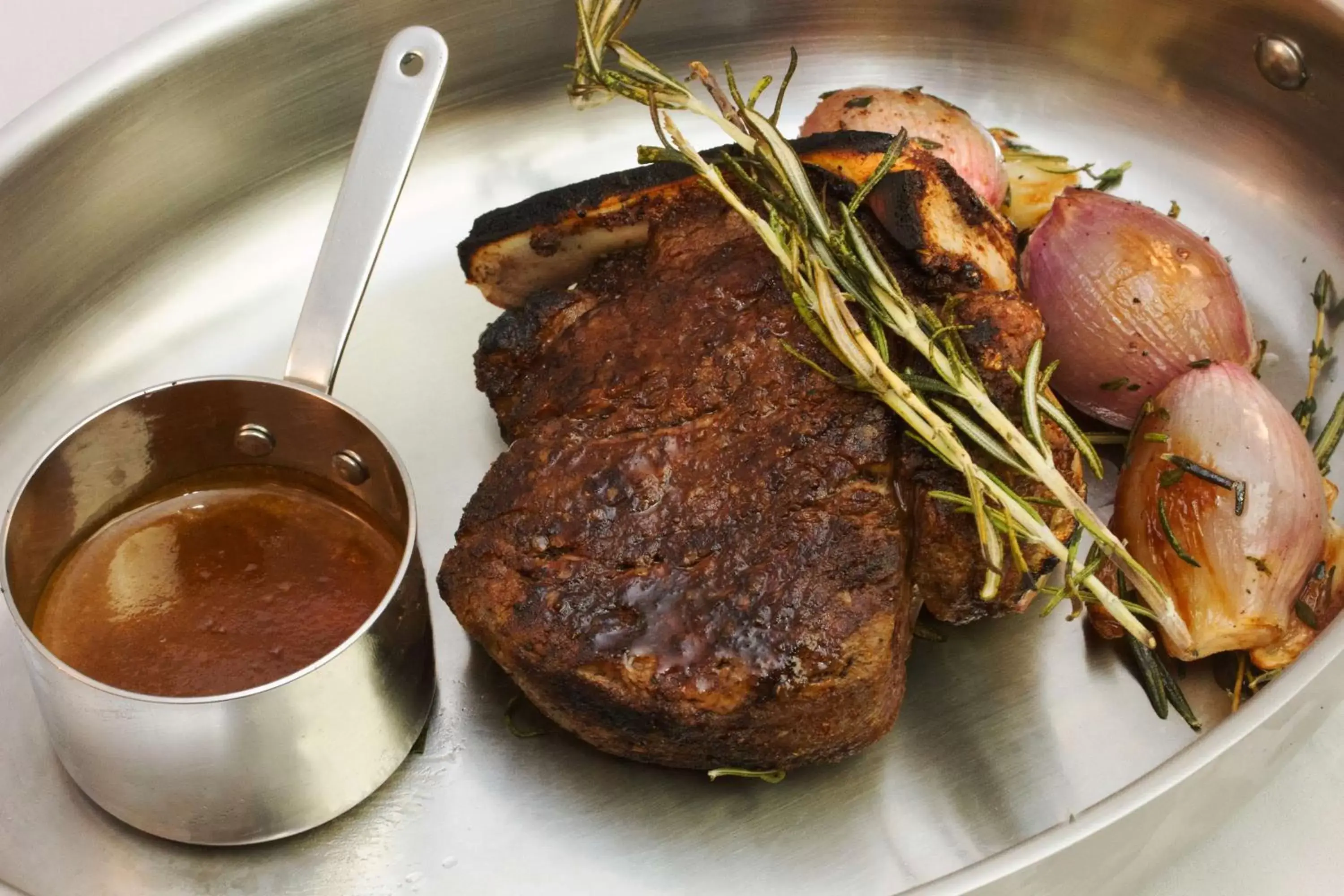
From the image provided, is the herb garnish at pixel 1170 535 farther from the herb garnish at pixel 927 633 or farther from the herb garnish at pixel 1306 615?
the herb garnish at pixel 927 633

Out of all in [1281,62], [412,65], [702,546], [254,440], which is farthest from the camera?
[1281,62]

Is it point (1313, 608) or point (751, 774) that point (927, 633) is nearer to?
point (751, 774)

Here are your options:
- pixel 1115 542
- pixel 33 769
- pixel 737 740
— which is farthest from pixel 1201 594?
pixel 33 769

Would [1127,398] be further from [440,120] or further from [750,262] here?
[440,120]

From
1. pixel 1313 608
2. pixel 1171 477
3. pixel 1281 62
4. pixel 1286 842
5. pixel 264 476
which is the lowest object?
pixel 1286 842

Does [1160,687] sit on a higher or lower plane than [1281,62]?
lower

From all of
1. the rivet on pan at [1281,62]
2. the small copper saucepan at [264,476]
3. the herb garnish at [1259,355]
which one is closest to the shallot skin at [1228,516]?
the herb garnish at [1259,355]

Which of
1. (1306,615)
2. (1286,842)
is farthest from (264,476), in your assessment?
(1286,842)
